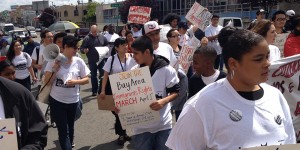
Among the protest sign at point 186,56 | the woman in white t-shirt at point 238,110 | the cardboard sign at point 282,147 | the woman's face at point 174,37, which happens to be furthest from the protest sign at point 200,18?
the cardboard sign at point 282,147

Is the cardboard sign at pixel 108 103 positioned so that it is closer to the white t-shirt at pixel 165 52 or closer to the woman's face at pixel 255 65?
the white t-shirt at pixel 165 52

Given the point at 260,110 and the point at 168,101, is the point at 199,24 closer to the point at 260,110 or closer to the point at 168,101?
the point at 168,101

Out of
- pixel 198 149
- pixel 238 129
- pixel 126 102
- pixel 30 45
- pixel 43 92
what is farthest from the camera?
pixel 30 45

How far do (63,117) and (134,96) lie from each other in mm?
1626

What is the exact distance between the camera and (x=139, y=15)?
10969 mm

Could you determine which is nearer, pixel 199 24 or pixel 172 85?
pixel 172 85

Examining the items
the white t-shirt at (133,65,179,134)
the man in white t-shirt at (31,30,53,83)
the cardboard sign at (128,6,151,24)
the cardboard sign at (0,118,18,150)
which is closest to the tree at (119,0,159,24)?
the cardboard sign at (128,6,151,24)

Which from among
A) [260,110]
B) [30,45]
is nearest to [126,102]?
[260,110]

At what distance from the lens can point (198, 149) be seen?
205 cm

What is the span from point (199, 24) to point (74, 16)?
104 m

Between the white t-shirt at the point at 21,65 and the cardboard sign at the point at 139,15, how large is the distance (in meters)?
3.97

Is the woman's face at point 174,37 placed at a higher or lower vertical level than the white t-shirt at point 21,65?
higher

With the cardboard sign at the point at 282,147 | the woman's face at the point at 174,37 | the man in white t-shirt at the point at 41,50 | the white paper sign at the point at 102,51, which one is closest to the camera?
the cardboard sign at the point at 282,147

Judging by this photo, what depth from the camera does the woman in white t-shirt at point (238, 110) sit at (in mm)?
1930
